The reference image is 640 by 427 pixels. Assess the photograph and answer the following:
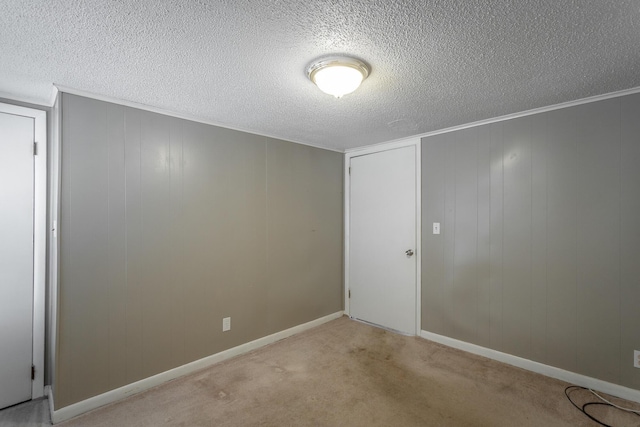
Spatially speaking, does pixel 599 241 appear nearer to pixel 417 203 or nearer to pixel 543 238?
pixel 543 238

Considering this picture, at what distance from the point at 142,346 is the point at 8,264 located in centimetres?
112

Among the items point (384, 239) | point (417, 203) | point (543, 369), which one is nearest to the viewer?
point (543, 369)

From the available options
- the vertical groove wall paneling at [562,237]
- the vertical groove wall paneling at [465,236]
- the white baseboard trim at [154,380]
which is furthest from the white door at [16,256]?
the vertical groove wall paneling at [562,237]

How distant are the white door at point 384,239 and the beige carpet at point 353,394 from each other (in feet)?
2.16

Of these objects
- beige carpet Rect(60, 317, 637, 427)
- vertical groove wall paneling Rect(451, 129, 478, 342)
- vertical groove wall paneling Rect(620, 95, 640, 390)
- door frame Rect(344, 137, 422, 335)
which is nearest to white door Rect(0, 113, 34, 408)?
beige carpet Rect(60, 317, 637, 427)

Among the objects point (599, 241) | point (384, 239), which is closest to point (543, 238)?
point (599, 241)

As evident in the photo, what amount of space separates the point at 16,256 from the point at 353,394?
2719 mm

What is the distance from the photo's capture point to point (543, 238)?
2535 mm

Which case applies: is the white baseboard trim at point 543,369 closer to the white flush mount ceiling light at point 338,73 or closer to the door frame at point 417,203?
the door frame at point 417,203

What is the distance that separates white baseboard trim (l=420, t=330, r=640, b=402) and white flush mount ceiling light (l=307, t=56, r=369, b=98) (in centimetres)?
271

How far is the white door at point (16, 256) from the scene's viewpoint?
2.14 metres

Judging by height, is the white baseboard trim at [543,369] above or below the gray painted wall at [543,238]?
below

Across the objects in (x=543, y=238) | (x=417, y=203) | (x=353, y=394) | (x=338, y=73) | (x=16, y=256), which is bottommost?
(x=353, y=394)

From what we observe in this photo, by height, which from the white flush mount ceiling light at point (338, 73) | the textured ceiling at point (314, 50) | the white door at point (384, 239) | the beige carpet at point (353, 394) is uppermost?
the textured ceiling at point (314, 50)
